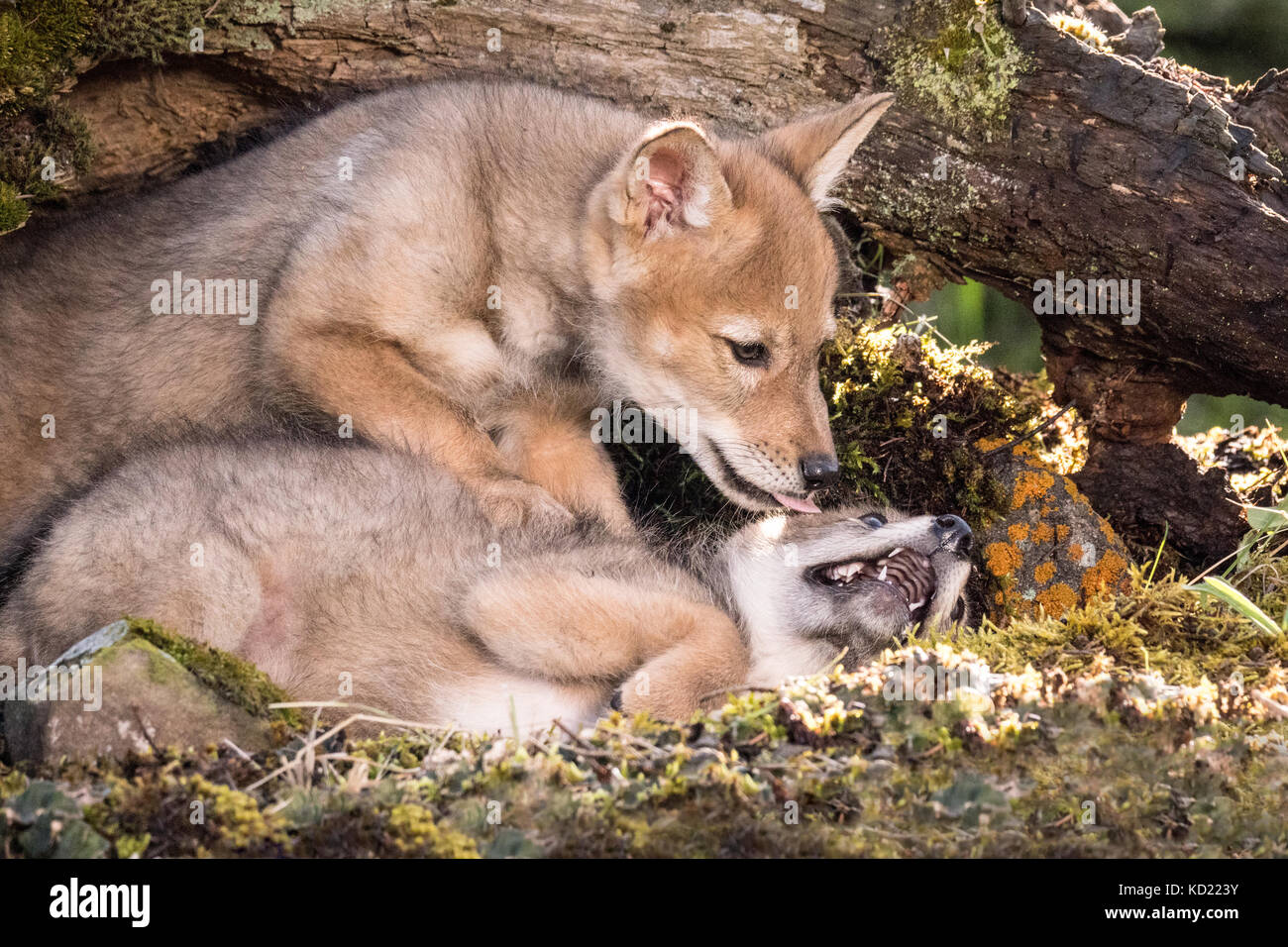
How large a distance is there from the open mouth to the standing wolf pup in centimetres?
38

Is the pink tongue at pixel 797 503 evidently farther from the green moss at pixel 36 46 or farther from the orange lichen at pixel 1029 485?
the green moss at pixel 36 46

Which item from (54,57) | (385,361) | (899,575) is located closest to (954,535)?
(899,575)

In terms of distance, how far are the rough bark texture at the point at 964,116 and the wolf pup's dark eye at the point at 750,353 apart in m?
1.20

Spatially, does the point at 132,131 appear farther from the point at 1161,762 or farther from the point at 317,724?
the point at 1161,762

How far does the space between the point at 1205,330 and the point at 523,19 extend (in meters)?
3.19

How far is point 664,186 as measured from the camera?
444cm

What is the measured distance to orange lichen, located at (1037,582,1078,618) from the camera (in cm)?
513

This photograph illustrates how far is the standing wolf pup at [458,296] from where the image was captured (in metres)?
4.53

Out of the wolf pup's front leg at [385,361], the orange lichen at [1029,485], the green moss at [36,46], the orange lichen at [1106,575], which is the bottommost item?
the orange lichen at [1106,575]

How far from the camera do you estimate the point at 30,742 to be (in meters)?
3.45

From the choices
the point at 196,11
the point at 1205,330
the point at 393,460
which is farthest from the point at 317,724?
the point at 1205,330

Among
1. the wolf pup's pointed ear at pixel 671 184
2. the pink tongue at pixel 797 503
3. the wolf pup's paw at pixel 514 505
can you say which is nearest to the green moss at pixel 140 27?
the wolf pup's pointed ear at pixel 671 184

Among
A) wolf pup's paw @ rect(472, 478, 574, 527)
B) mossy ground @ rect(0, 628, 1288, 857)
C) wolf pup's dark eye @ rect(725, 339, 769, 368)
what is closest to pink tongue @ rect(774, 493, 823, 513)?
wolf pup's dark eye @ rect(725, 339, 769, 368)

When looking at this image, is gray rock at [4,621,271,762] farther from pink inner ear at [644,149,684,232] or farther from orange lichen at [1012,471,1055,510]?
orange lichen at [1012,471,1055,510]
